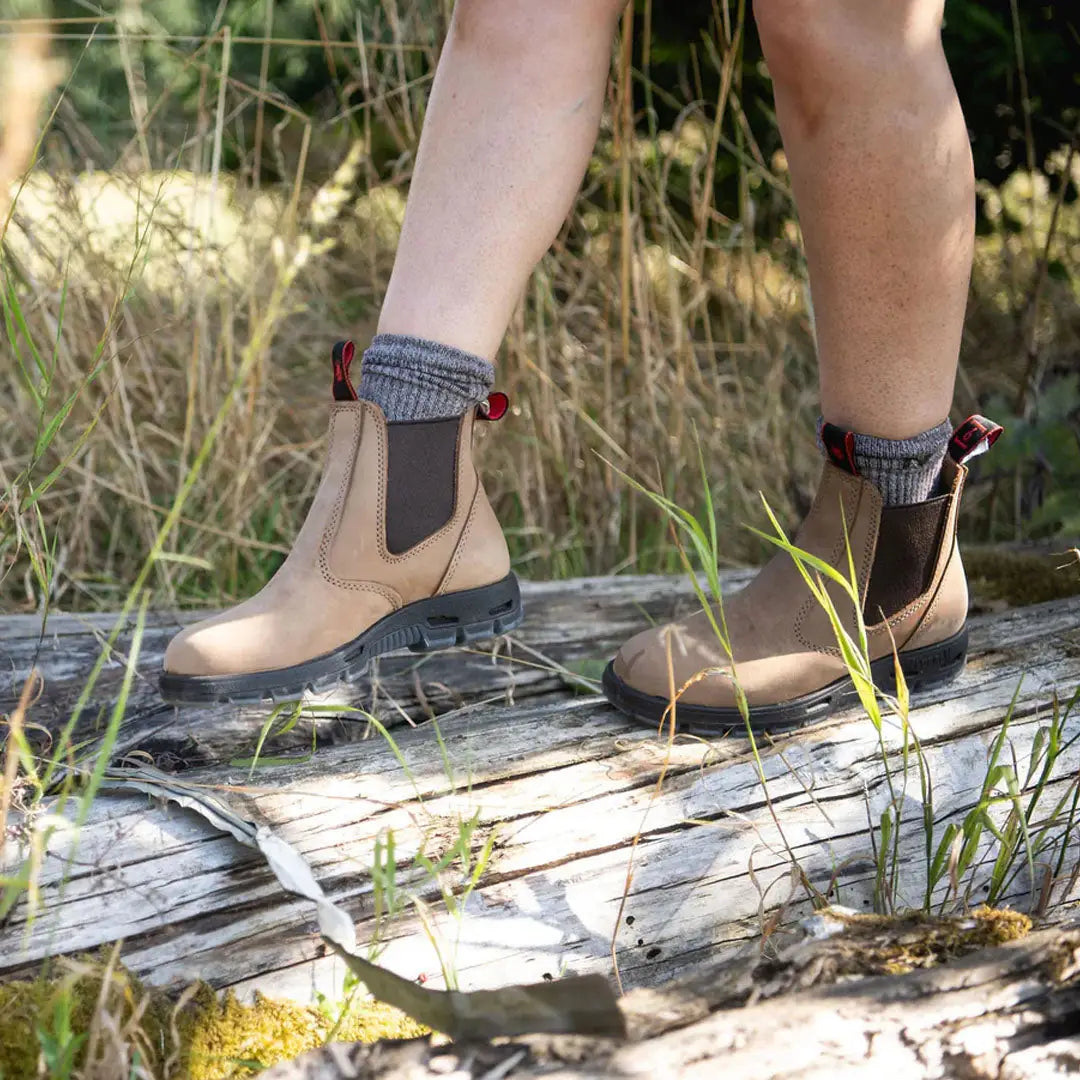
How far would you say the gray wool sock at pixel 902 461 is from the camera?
4.38 feet

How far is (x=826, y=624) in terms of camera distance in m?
1.38

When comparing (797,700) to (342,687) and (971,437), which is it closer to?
(971,437)

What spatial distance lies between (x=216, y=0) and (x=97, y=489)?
6.18ft

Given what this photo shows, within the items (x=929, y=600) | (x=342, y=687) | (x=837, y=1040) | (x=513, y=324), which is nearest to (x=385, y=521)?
(x=342, y=687)

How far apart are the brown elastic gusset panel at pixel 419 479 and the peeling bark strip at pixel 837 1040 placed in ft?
2.35

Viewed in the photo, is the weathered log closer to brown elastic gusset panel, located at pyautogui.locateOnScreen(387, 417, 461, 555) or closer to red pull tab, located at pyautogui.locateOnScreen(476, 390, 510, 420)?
brown elastic gusset panel, located at pyautogui.locateOnScreen(387, 417, 461, 555)

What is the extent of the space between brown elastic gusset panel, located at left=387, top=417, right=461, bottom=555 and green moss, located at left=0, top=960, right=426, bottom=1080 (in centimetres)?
60

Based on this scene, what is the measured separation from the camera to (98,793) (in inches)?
44.5

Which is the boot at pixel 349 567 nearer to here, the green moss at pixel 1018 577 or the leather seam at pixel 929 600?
the leather seam at pixel 929 600

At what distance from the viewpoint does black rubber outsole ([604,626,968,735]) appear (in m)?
1.33

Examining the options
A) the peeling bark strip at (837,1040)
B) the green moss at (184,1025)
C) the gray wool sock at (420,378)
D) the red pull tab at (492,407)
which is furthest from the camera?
the red pull tab at (492,407)

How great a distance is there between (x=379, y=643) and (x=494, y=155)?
600 mm

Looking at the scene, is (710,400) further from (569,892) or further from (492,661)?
(569,892)

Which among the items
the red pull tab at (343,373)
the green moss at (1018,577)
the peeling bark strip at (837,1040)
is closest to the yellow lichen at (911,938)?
the peeling bark strip at (837,1040)
